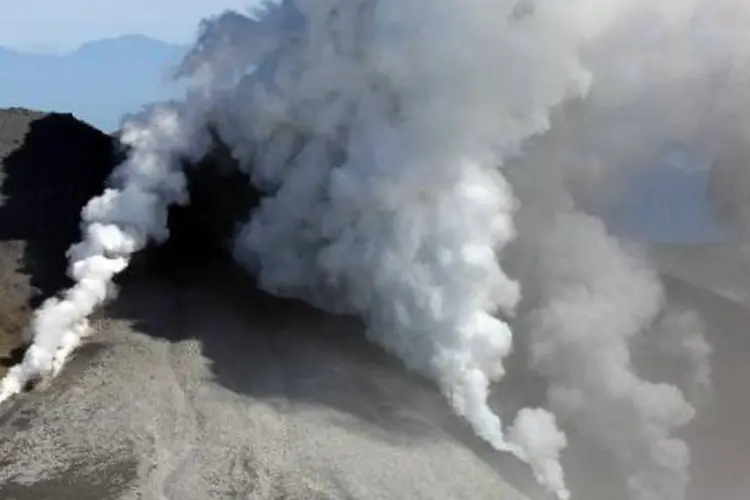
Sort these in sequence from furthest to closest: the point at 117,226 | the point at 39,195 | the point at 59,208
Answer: the point at 39,195
the point at 59,208
the point at 117,226

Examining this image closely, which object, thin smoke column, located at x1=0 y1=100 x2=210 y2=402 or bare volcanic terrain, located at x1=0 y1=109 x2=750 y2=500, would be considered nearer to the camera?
bare volcanic terrain, located at x1=0 y1=109 x2=750 y2=500

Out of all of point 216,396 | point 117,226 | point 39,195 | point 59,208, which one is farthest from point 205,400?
point 39,195

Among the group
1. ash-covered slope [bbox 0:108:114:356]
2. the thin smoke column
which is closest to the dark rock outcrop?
ash-covered slope [bbox 0:108:114:356]

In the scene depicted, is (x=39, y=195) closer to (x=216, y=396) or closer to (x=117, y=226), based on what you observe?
(x=117, y=226)

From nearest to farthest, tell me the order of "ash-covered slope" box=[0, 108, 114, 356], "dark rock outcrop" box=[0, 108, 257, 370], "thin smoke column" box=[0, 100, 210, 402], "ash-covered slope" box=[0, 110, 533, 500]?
"ash-covered slope" box=[0, 110, 533, 500], "thin smoke column" box=[0, 100, 210, 402], "ash-covered slope" box=[0, 108, 114, 356], "dark rock outcrop" box=[0, 108, 257, 370]

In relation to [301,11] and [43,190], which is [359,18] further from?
[43,190]

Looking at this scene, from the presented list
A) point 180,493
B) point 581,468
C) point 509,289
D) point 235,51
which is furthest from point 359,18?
point 180,493

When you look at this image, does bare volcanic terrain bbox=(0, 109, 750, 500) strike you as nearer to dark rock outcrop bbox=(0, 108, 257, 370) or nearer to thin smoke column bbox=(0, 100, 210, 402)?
dark rock outcrop bbox=(0, 108, 257, 370)
